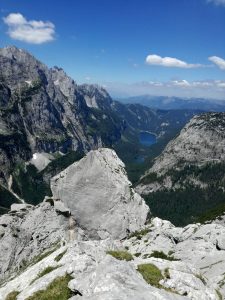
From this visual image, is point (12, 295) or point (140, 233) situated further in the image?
point (140, 233)

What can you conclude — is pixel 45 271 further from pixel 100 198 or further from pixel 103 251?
pixel 100 198

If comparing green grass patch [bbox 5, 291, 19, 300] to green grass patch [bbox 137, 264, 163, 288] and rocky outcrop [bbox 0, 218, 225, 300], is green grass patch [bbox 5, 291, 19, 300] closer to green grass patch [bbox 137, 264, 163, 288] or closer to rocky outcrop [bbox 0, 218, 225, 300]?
rocky outcrop [bbox 0, 218, 225, 300]

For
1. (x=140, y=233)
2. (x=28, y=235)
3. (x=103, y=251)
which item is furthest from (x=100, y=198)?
(x=103, y=251)

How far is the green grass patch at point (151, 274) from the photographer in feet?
104

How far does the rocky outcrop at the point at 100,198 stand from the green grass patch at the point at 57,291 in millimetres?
78347

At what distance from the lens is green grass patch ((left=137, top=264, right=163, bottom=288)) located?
3180 cm

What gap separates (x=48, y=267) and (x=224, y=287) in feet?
72.0

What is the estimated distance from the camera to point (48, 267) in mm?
37500

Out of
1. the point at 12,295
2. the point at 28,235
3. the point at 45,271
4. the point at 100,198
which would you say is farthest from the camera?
the point at 28,235

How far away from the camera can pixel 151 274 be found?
33.9m

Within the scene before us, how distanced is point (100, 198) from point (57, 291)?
8461 centimetres

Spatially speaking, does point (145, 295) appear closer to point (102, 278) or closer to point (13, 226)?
point (102, 278)

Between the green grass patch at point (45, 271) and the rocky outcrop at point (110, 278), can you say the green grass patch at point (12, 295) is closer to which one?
the rocky outcrop at point (110, 278)

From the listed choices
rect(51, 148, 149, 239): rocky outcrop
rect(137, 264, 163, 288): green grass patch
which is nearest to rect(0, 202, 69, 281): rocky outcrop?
rect(51, 148, 149, 239): rocky outcrop
